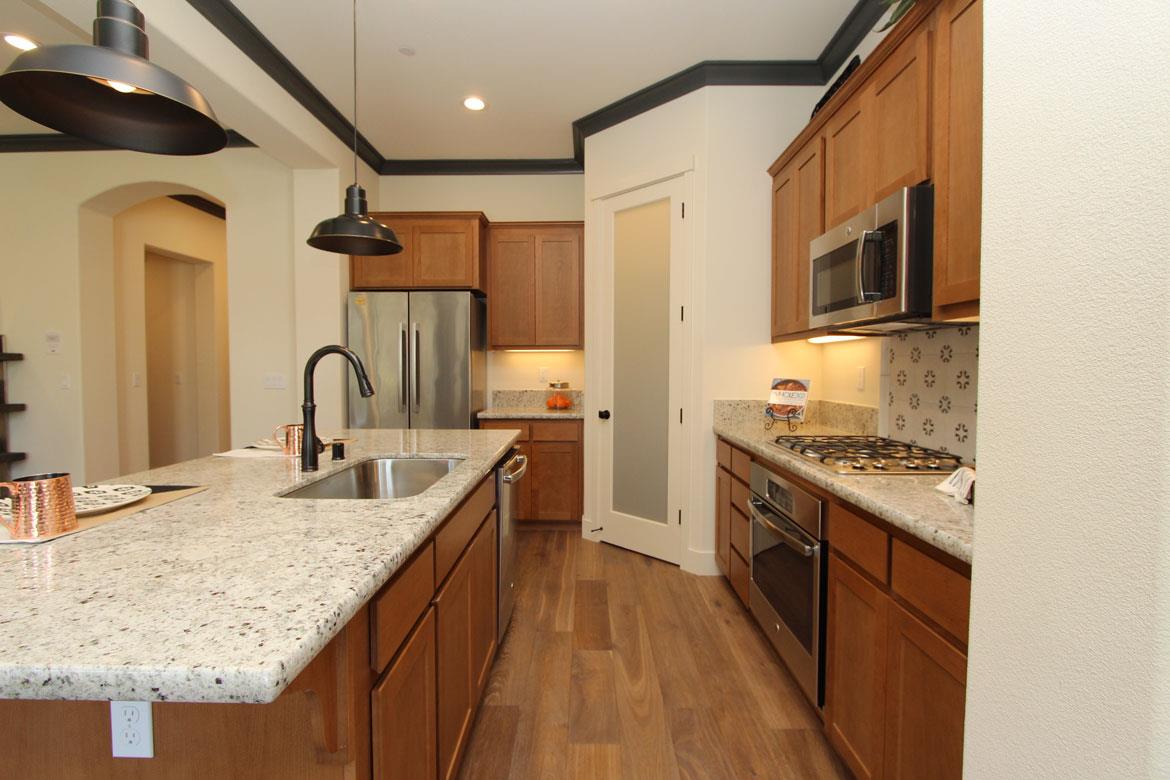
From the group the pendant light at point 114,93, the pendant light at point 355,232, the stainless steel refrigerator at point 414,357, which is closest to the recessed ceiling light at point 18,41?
the stainless steel refrigerator at point 414,357

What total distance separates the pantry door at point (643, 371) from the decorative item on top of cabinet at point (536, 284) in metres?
0.66

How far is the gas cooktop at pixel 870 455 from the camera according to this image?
1.58 m

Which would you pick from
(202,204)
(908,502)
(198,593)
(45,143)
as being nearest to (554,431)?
(908,502)

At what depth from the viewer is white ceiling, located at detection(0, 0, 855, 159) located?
246cm

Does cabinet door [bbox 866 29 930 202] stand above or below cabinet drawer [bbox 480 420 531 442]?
above

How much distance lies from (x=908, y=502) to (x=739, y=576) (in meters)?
1.45

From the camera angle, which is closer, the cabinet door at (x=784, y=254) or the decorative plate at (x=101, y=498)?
the decorative plate at (x=101, y=498)

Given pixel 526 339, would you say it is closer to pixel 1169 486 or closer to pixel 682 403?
pixel 682 403

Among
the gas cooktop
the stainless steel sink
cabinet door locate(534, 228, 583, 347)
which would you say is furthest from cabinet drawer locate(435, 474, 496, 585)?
cabinet door locate(534, 228, 583, 347)

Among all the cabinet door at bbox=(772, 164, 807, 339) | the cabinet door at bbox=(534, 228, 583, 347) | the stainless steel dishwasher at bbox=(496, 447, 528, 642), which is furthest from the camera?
the cabinet door at bbox=(534, 228, 583, 347)

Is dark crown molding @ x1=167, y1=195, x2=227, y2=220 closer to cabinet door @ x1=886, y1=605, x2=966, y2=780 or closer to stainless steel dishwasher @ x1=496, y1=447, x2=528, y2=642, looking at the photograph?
stainless steel dishwasher @ x1=496, y1=447, x2=528, y2=642

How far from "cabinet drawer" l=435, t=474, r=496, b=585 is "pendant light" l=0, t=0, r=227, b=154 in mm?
1105

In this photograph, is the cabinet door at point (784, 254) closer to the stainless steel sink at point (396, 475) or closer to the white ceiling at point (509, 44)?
the white ceiling at point (509, 44)

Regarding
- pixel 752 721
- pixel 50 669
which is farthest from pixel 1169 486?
pixel 752 721
